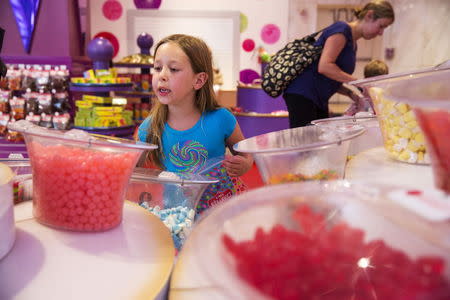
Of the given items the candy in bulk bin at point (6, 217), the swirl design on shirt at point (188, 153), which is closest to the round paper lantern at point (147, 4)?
the swirl design on shirt at point (188, 153)

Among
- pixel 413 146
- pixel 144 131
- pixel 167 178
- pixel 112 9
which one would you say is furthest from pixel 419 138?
pixel 112 9

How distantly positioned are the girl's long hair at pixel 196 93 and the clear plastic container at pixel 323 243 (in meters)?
1.35

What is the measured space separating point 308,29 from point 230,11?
62.1 inches

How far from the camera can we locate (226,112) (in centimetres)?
199

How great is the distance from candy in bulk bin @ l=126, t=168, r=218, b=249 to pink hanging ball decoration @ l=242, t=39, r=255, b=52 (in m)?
7.00

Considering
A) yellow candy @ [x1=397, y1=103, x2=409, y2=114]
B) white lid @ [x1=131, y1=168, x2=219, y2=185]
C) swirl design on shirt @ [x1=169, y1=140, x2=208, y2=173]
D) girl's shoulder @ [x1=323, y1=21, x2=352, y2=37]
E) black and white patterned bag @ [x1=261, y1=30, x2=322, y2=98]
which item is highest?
girl's shoulder @ [x1=323, y1=21, x2=352, y2=37]

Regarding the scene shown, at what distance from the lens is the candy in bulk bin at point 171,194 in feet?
3.60

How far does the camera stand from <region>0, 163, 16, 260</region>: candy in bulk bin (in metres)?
0.68

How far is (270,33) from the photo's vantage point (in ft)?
25.3

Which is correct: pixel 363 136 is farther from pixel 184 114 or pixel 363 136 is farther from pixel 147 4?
pixel 147 4

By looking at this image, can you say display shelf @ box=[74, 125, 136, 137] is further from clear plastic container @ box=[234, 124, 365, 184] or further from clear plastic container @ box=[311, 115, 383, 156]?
clear plastic container @ box=[234, 124, 365, 184]

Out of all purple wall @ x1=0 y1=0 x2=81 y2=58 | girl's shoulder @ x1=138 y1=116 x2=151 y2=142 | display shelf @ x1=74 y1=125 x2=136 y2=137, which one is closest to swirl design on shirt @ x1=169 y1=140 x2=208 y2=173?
girl's shoulder @ x1=138 y1=116 x2=151 y2=142

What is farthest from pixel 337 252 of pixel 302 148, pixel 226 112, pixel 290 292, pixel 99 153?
pixel 226 112

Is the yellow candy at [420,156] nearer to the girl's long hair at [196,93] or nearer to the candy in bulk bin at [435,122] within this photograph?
the candy in bulk bin at [435,122]
